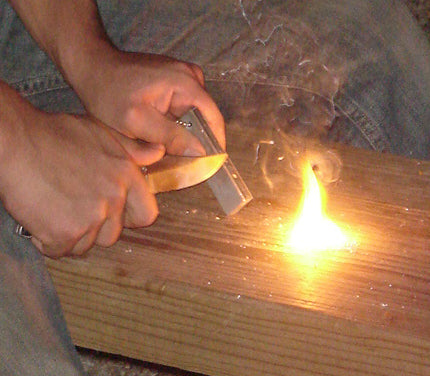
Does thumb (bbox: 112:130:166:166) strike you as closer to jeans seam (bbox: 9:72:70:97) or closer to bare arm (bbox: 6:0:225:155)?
bare arm (bbox: 6:0:225:155)

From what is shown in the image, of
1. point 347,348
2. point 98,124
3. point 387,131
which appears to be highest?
point 98,124

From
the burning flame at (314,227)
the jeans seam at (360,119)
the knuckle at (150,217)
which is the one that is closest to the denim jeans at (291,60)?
the jeans seam at (360,119)

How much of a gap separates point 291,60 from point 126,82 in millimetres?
264

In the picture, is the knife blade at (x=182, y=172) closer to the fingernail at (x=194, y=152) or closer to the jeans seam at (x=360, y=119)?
the fingernail at (x=194, y=152)

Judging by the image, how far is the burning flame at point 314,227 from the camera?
908mm

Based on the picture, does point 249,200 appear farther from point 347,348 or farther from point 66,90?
point 66,90

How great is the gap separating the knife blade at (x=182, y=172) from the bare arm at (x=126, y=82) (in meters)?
0.03

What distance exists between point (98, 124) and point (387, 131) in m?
0.47

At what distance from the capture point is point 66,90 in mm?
1203

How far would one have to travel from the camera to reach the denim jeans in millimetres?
1155

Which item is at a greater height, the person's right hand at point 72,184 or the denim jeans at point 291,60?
the person's right hand at point 72,184

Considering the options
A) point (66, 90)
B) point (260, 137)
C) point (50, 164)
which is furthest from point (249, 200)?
point (66, 90)

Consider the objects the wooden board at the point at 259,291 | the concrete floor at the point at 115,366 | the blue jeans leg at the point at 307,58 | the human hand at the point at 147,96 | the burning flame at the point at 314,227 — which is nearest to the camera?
the wooden board at the point at 259,291

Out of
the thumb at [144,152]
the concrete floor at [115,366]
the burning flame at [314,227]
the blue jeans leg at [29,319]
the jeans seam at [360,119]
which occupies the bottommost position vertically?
the concrete floor at [115,366]
